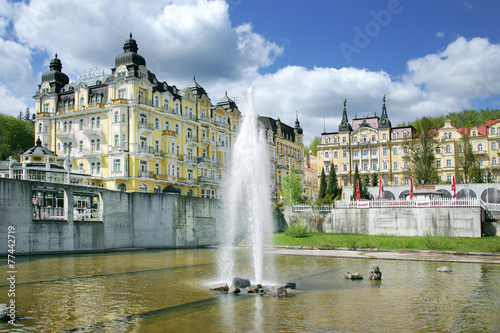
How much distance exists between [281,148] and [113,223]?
66.7 metres

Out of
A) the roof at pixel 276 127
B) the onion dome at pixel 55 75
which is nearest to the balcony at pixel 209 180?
the roof at pixel 276 127

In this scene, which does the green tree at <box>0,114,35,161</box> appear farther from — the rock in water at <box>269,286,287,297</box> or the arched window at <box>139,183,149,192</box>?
the rock in water at <box>269,286,287,297</box>

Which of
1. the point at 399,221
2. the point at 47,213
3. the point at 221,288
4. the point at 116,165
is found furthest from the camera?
the point at 116,165

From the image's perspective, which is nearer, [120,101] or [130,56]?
[120,101]

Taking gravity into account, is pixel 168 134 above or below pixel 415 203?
above

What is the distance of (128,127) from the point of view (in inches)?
2415

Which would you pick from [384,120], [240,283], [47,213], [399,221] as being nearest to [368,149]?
[384,120]

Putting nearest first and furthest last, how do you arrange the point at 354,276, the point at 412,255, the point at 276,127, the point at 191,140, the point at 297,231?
the point at 354,276 < the point at 412,255 < the point at 297,231 < the point at 191,140 < the point at 276,127

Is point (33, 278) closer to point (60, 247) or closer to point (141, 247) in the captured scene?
point (60, 247)

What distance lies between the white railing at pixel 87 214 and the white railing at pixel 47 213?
2830 millimetres

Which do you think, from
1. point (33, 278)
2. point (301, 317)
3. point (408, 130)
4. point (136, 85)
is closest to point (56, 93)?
point (136, 85)

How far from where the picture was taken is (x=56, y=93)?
68.1 metres

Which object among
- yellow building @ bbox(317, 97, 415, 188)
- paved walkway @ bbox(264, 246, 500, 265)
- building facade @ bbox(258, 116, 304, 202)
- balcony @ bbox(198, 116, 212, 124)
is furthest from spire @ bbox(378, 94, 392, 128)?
paved walkway @ bbox(264, 246, 500, 265)

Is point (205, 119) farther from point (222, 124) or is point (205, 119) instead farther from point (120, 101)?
point (120, 101)
